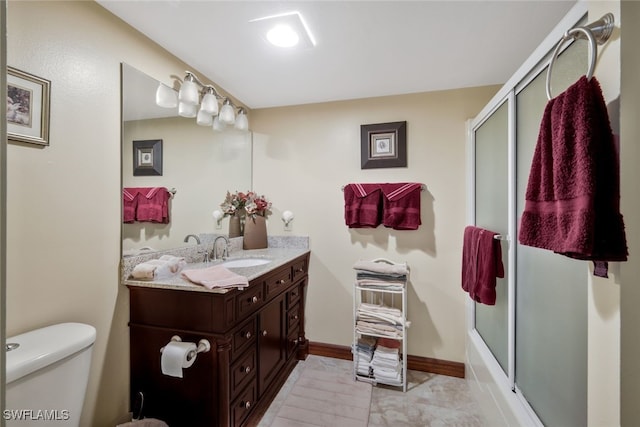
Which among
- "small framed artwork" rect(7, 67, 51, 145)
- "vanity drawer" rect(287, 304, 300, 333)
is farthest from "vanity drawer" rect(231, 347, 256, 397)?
"small framed artwork" rect(7, 67, 51, 145)

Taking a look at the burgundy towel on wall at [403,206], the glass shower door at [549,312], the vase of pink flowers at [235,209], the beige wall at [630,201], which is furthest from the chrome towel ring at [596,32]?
the vase of pink flowers at [235,209]

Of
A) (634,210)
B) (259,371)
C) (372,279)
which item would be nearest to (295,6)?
(634,210)

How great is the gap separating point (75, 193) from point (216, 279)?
70 centimetres

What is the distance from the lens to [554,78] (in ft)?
3.33

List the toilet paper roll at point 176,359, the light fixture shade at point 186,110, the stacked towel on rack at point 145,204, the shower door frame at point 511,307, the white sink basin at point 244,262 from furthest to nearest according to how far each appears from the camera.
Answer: the white sink basin at point 244,262 → the light fixture shade at point 186,110 → the stacked towel on rack at point 145,204 → the toilet paper roll at point 176,359 → the shower door frame at point 511,307

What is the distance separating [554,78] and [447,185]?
1.15 meters

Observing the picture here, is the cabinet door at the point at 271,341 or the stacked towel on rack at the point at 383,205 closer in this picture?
the cabinet door at the point at 271,341

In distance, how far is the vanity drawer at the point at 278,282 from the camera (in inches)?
66.7

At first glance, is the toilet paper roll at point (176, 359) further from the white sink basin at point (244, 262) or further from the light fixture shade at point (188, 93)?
the light fixture shade at point (188, 93)

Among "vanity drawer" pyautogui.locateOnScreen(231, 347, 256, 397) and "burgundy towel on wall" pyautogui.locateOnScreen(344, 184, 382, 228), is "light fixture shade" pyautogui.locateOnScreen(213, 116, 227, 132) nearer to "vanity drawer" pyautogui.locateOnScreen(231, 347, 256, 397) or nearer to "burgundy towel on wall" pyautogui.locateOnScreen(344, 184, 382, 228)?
"burgundy towel on wall" pyautogui.locateOnScreen(344, 184, 382, 228)

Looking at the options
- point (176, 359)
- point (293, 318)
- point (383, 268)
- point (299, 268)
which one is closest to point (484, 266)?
point (383, 268)

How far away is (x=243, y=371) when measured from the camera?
4.69ft

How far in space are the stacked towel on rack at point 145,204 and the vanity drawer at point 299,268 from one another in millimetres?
949

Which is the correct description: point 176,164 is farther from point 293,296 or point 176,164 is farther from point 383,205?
point 383,205
